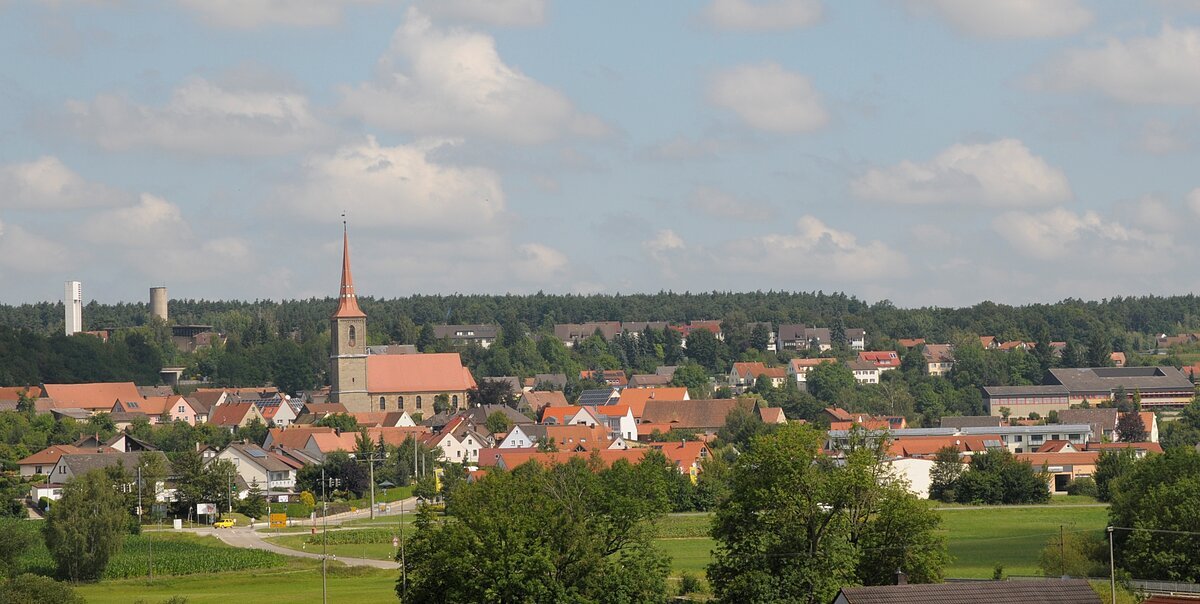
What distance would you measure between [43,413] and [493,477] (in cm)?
8970

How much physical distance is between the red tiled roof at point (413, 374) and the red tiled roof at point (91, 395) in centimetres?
1908

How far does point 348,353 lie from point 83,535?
7813cm

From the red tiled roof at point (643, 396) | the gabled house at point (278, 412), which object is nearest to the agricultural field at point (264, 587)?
the red tiled roof at point (643, 396)

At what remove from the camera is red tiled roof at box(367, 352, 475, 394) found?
14112 centimetres

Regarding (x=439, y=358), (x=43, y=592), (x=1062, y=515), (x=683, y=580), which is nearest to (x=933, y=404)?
(x=439, y=358)

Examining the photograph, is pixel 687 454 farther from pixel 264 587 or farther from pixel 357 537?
pixel 264 587

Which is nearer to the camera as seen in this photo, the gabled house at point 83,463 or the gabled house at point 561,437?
the gabled house at point 83,463

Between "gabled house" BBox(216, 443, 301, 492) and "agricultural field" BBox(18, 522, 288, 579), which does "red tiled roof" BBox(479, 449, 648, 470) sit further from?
"agricultural field" BBox(18, 522, 288, 579)

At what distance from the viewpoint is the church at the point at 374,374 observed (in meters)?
140

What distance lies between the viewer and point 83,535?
205 feet

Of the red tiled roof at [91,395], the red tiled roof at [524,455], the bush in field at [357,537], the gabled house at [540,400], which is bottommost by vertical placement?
the bush in field at [357,537]

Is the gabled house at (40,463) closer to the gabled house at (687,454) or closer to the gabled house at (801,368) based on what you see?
the gabled house at (687,454)

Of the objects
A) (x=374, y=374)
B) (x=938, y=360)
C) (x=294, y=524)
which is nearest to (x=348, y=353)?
(x=374, y=374)

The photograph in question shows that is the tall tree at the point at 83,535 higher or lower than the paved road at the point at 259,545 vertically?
higher
